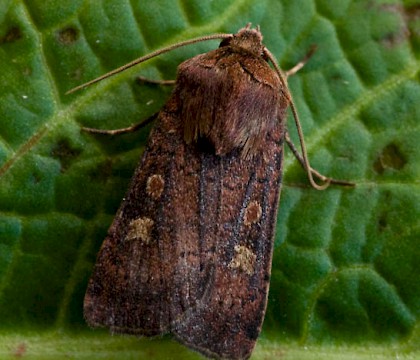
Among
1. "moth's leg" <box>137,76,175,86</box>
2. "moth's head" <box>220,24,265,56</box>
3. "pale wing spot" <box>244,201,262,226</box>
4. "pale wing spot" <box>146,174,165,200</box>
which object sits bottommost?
"pale wing spot" <box>244,201,262,226</box>

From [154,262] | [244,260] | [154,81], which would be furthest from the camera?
[154,81]

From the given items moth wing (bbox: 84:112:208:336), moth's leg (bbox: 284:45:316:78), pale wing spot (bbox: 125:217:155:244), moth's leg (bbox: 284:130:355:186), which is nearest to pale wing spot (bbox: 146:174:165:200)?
moth wing (bbox: 84:112:208:336)

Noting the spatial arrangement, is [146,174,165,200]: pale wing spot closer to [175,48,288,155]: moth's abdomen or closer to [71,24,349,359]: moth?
[71,24,349,359]: moth

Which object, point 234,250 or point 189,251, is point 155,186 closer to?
point 189,251

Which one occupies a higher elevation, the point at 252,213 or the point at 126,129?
the point at 126,129

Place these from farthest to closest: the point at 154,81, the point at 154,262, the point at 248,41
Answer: the point at 154,81 < the point at 248,41 < the point at 154,262

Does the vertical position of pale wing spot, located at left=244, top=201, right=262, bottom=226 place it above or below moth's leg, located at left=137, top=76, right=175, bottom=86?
below

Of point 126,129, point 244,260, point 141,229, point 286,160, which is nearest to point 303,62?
point 286,160
